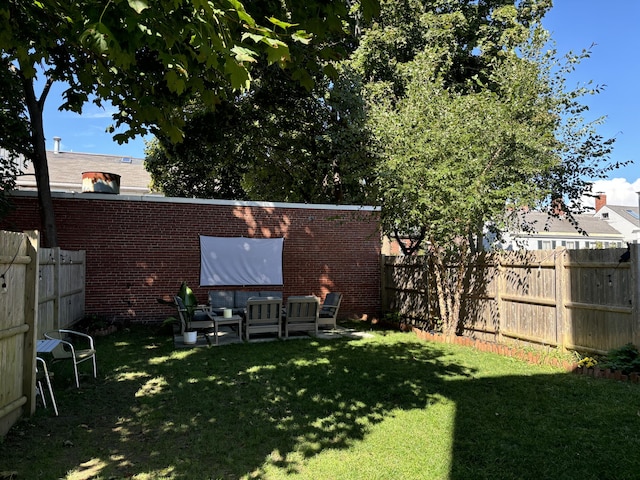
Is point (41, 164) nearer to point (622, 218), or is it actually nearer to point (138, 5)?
point (138, 5)

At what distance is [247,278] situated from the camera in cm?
1185

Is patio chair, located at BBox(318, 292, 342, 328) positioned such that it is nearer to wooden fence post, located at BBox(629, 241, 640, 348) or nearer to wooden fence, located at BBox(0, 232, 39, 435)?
wooden fence post, located at BBox(629, 241, 640, 348)

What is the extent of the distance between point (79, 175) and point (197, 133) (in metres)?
14.6

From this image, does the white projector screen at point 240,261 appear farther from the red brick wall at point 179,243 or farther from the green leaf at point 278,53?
the green leaf at point 278,53

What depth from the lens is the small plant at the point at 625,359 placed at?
19.1 ft

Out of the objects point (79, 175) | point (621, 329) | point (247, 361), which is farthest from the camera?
point (79, 175)

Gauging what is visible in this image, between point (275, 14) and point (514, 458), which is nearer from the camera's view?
point (514, 458)

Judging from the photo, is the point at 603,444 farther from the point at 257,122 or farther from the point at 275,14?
the point at 257,122

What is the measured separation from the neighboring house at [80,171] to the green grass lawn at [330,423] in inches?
759

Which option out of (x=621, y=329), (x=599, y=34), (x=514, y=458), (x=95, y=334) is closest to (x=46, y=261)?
(x=95, y=334)

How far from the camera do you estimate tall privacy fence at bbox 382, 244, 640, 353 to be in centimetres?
618

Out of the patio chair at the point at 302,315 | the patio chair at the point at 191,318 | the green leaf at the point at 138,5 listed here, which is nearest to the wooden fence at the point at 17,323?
the green leaf at the point at 138,5

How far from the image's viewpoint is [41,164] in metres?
9.78

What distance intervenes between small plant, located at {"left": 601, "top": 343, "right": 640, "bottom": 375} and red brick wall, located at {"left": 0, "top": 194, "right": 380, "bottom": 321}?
4964 mm
